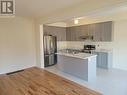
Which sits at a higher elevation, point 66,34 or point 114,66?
point 66,34

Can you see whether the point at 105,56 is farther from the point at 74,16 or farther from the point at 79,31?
the point at 74,16

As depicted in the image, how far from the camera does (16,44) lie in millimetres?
4895

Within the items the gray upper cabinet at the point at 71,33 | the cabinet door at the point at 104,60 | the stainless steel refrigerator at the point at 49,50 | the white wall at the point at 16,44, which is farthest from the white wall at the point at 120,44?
the white wall at the point at 16,44

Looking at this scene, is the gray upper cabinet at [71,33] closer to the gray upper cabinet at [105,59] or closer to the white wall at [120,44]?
the gray upper cabinet at [105,59]

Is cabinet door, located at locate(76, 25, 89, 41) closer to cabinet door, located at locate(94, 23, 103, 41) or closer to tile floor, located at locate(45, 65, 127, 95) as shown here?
cabinet door, located at locate(94, 23, 103, 41)

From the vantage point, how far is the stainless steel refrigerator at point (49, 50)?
598cm

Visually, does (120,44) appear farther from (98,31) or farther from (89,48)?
(89,48)

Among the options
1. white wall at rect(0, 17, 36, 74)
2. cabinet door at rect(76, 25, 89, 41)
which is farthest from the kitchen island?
cabinet door at rect(76, 25, 89, 41)

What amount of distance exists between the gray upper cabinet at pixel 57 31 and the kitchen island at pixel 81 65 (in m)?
2.15

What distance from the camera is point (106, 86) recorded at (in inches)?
141

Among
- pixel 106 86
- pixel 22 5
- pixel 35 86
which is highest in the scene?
pixel 22 5

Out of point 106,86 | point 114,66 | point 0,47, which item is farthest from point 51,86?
point 114,66

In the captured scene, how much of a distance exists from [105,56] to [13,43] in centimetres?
428

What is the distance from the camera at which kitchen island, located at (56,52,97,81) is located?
4043 millimetres
